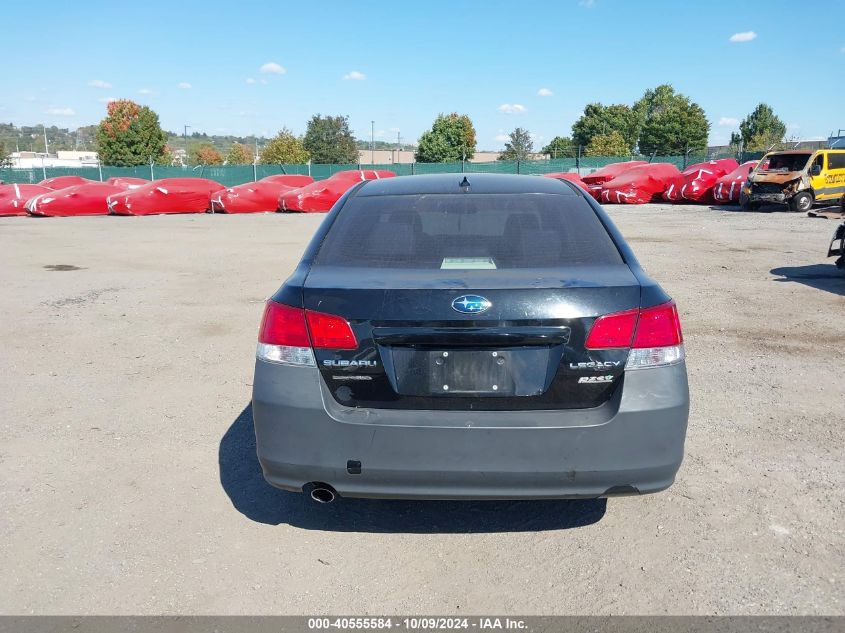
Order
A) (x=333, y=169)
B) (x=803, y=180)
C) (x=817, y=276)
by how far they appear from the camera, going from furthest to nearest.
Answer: (x=333, y=169) → (x=803, y=180) → (x=817, y=276)

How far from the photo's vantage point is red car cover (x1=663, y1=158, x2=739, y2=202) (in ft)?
93.6

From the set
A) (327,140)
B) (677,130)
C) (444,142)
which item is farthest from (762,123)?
(327,140)

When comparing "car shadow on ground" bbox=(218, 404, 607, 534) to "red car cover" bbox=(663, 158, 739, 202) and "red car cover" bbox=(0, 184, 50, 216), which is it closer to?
"red car cover" bbox=(663, 158, 739, 202)

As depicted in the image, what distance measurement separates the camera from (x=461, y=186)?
3512mm

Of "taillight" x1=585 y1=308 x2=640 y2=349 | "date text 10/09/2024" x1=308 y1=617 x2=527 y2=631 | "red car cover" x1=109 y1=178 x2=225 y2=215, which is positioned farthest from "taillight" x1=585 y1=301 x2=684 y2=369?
"red car cover" x1=109 y1=178 x2=225 y2=215

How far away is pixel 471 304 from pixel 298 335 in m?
0.73

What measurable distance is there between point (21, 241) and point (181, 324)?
493 inches

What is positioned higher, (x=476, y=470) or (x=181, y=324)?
(x=476, y=470)

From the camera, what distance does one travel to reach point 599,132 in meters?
101

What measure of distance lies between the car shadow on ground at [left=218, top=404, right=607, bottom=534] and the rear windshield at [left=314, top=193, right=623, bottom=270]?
1306mm

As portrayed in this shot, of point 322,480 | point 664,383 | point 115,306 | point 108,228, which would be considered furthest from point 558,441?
point 108,228

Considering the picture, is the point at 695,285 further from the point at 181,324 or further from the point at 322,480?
the point at 322,480

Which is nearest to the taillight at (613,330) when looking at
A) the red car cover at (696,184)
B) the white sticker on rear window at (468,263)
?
the white sticker on rear window at (468,263)

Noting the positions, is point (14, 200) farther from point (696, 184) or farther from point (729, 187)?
point (729, 187)
